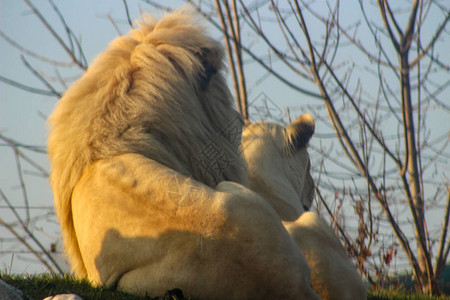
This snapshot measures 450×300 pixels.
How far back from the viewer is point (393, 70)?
530 centimetres

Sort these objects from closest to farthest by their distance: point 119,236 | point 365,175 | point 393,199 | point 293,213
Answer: point 119,236 < point 293,213 < point 365,175 < point 393,199

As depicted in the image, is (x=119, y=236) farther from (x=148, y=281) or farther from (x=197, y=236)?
(x=197, y=236)

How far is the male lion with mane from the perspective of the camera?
269cm

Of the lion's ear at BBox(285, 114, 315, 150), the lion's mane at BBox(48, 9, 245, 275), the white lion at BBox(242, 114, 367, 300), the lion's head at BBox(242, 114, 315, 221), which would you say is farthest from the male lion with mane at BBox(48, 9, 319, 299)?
the lion's ear at BBox(285, 114, 315, 150)

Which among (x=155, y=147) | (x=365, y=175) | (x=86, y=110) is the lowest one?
(x=365, y=175)

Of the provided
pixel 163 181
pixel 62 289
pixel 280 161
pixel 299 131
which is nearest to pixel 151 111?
pixel 163 181

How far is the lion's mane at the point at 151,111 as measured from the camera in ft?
10.9

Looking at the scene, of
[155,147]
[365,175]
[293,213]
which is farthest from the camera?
[365,175]

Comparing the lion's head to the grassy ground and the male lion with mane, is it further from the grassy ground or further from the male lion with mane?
the grassy ground

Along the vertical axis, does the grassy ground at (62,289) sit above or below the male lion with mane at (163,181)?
below

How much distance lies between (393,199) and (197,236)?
3853mm

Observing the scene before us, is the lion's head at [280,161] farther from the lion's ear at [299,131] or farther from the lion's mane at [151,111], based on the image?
the lion's mane at [151,111]

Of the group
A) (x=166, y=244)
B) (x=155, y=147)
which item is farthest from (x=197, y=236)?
(x=155, y=147)

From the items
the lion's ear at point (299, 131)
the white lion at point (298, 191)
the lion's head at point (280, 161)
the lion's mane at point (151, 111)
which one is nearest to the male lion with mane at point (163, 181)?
the lion's mane at point (151, 111)
